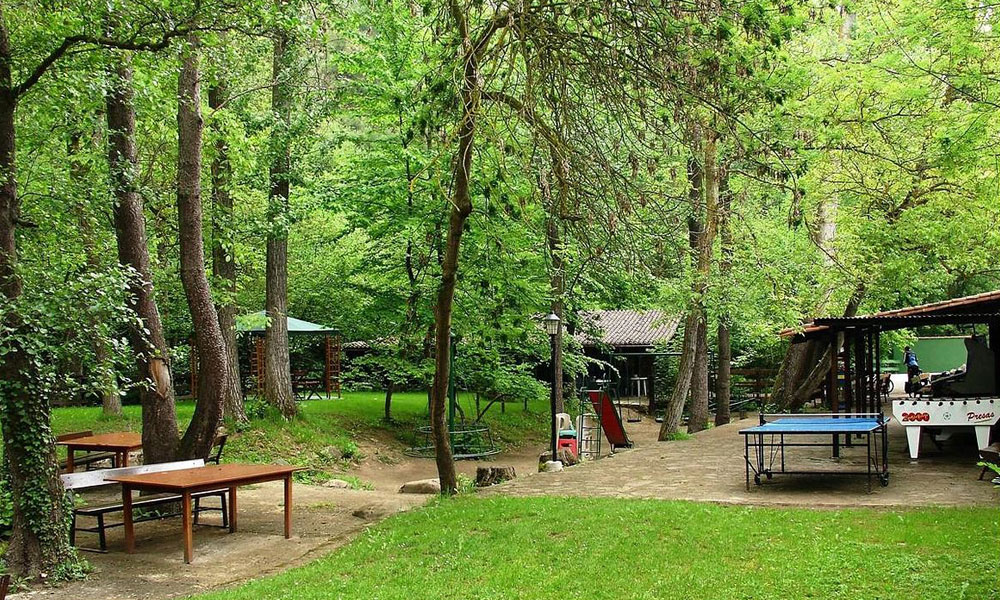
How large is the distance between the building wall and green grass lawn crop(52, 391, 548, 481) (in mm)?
18238

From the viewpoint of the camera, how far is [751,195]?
526 inches

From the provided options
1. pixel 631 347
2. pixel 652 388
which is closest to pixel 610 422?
pixel 652 388

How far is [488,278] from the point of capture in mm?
13016

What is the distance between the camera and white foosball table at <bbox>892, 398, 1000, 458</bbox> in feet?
36.7

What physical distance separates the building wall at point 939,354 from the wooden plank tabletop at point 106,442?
99.0ft

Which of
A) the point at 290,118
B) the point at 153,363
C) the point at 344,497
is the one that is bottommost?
the point at 344,497

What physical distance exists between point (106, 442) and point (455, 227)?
608cm

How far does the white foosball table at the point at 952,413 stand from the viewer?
11188 millimetres

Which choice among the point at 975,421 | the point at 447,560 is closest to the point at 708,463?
the point at 975,421

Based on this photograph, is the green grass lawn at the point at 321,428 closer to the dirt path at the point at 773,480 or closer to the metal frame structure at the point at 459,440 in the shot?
the metal frame structure at the point at 459,440

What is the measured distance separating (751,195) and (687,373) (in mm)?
5847

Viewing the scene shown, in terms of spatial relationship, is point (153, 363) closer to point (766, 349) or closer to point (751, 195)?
point (751, 195)

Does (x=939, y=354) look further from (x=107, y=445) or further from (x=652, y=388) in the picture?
(x=107, y=445)

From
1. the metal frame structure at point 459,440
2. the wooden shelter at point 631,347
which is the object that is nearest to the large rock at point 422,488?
the metal frame structure at point 459,440
